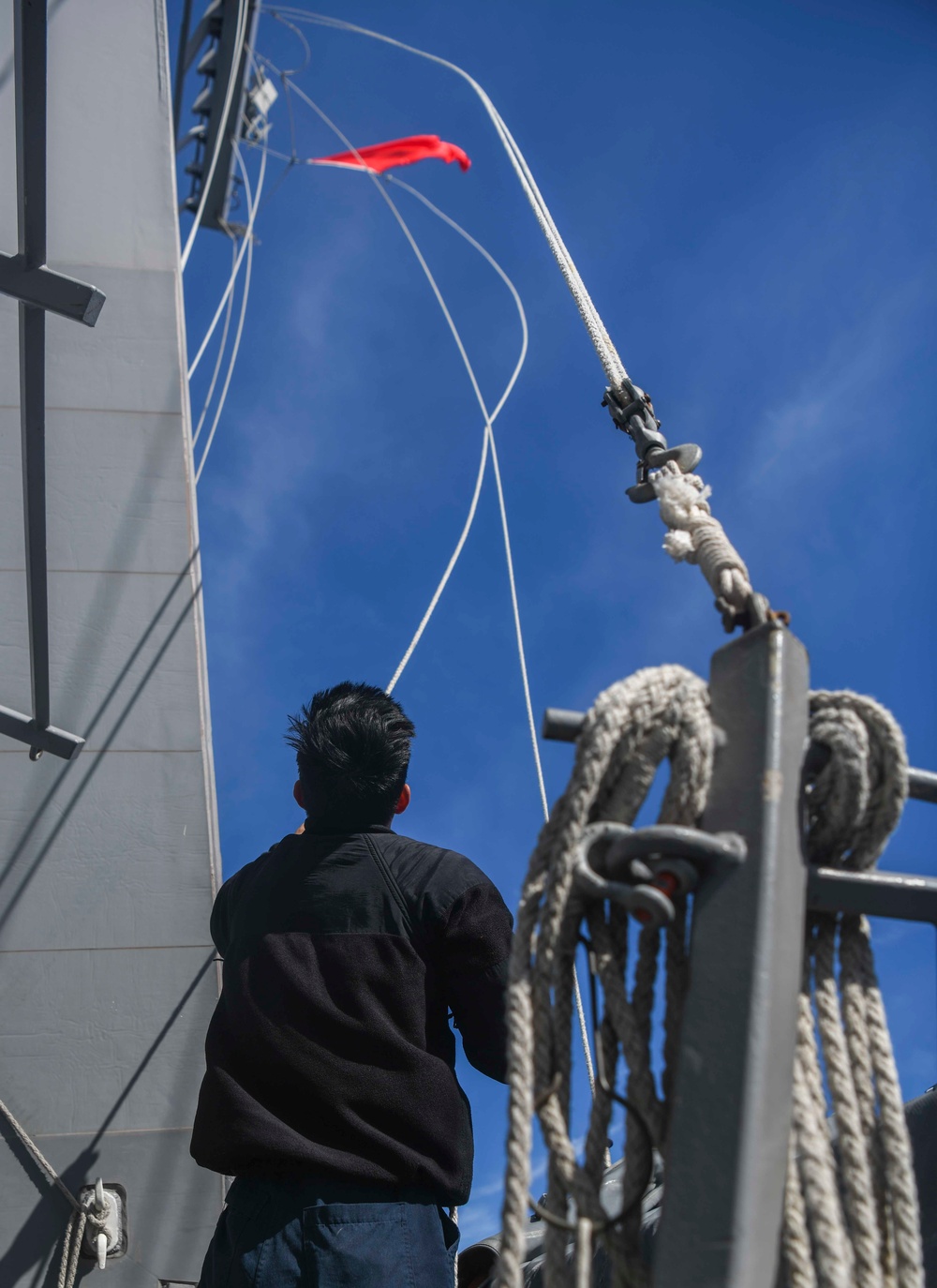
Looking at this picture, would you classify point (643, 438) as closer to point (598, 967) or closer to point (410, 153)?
point (598, 967)

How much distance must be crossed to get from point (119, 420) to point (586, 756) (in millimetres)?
2566

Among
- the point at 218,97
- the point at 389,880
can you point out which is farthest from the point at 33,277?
the point at 218,97

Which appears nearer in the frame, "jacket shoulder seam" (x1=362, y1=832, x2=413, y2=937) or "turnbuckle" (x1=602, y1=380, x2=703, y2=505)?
"turnbuckle" (x1=602, y1=380, x2=703, y2=505)

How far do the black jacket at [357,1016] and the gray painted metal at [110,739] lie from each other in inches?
39.4

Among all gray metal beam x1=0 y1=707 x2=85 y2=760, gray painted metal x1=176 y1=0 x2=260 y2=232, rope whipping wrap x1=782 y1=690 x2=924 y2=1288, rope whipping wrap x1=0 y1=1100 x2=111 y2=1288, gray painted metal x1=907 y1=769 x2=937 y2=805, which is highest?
gray painted metal x1=176 y1=0 x2=260 y2=232

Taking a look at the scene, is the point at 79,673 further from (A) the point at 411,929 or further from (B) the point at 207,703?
(A) the point at 411,929

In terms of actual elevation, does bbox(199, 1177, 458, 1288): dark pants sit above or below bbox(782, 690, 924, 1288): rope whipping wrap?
below

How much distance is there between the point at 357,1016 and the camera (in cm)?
143

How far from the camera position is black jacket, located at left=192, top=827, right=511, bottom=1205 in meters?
1.36

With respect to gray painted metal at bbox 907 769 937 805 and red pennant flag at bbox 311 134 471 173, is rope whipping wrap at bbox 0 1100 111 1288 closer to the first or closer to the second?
gray painted metal at bbox 907 769 937 805

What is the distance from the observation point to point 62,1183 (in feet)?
7.38

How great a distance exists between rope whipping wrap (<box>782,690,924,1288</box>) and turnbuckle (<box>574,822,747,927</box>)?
131 millimetres

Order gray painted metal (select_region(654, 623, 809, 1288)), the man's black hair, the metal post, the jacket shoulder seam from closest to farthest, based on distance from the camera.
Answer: gray painted metal (select_region(654, 623, 809, 1288)), the metal post, the jacket shoulder seam, the man's black hair

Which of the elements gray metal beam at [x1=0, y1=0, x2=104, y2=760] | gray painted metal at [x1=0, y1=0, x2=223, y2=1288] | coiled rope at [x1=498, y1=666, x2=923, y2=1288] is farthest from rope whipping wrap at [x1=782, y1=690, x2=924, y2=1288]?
gray painted metal at [x1=0, y1=0, x2=223, y2=1288]
